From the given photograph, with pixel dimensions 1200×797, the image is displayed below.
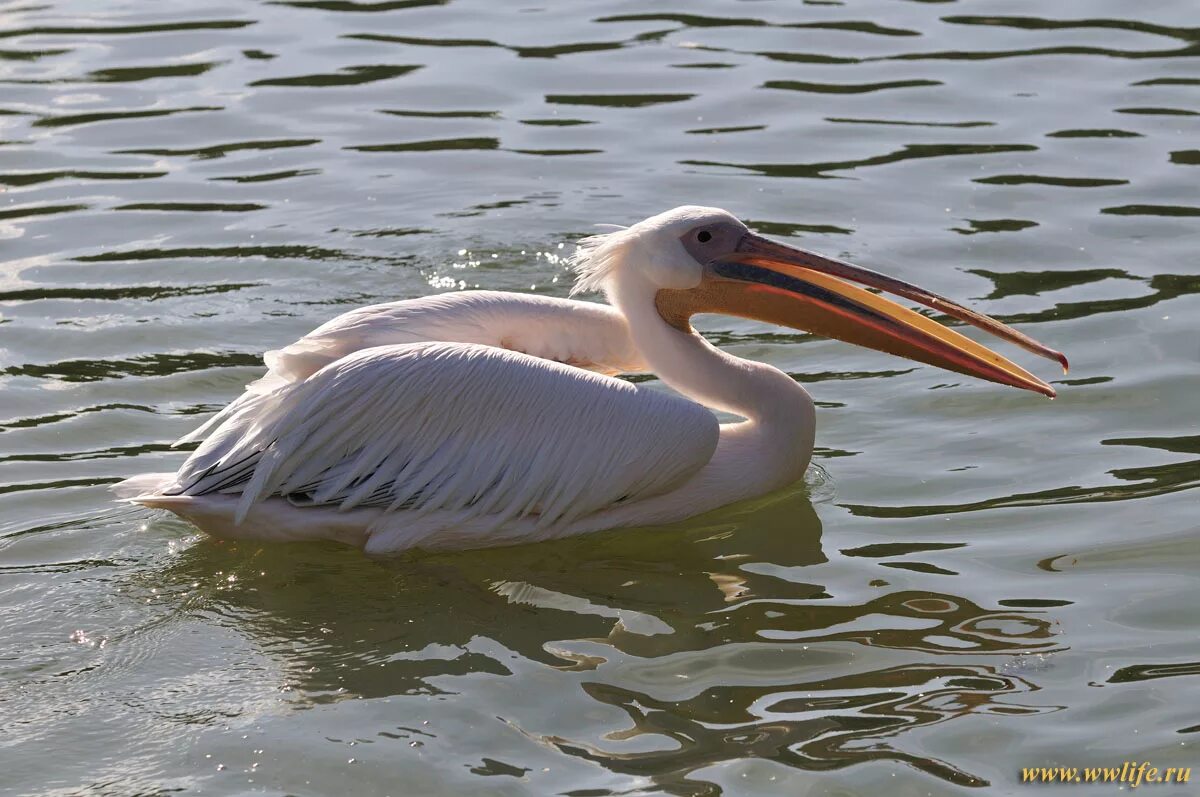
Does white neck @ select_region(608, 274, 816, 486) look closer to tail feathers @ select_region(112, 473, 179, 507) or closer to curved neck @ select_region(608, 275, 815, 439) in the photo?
curved neck @ select_region(608, 275, 815, 439)

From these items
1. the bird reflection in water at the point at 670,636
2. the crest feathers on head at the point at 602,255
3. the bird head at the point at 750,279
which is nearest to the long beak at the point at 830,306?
the bird head at the point at 750,279

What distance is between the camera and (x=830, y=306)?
5293mm

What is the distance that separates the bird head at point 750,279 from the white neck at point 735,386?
2.8 inches

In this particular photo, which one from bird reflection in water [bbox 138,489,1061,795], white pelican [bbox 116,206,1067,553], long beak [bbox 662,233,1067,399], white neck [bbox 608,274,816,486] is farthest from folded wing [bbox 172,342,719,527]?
long beak [bbox 662,233,1067,399]

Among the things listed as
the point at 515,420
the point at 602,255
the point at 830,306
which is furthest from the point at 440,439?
the point at 830,306

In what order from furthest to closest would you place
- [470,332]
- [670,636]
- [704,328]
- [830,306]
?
1. [704,328]
2. [830,306]
3. [470,332]
4. [670,636]

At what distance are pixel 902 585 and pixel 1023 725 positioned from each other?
33.8 inches

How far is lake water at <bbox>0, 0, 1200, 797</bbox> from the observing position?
3.97m

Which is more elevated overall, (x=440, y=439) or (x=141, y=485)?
(x=440, y=439)

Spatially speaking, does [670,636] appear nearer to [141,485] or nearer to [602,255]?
[602,255]

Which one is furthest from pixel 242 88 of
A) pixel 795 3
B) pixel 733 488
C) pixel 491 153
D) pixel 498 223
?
pixel 733 488

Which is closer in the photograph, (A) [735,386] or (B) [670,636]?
(B) [670,636]

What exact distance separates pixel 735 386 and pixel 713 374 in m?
0.08

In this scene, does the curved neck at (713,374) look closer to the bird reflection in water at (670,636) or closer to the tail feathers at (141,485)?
the bird reflection in water at (670,636)
